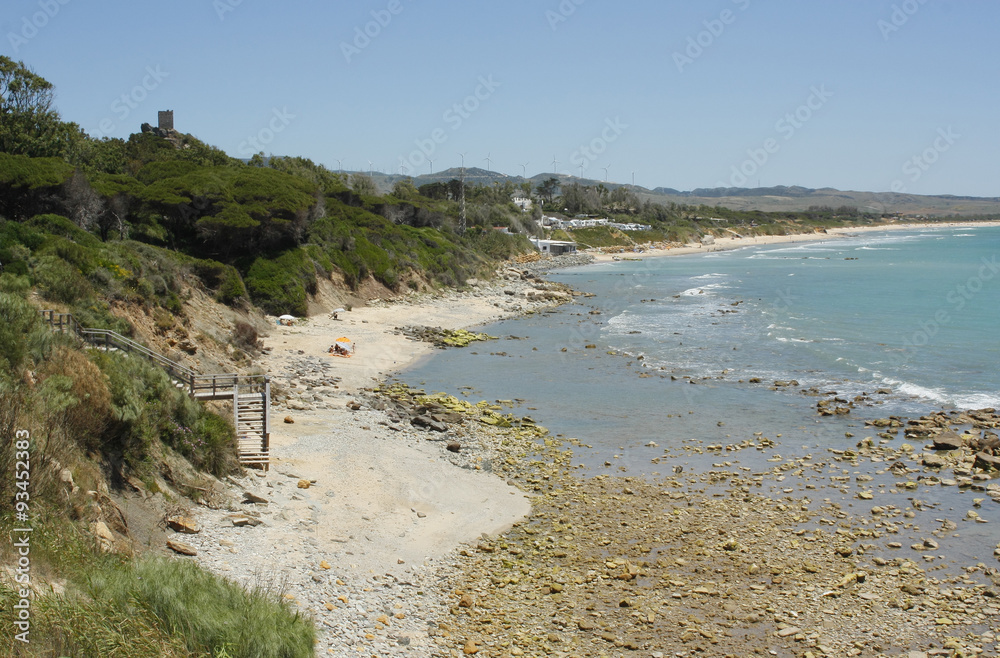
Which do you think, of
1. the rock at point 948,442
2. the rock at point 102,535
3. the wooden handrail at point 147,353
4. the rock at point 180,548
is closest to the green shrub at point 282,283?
the wooden handrail at point 147,353

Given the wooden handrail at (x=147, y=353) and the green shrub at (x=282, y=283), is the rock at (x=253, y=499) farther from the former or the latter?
the green shrub at (x=282, y=283)

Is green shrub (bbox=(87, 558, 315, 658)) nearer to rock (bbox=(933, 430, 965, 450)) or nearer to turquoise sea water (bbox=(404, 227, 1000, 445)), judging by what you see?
turquoise sea water (bbox=(404, 227, 1000, 445))

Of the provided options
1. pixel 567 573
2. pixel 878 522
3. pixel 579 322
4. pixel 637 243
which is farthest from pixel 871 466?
pixel 637 243

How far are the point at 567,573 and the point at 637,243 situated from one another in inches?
4443

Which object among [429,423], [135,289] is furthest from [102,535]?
[135,289]

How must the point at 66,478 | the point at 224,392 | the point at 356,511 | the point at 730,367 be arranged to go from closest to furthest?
the point at 66,478 < the point at 356,511 < the point at 224,392 < the point at 730,367

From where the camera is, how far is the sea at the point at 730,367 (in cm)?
2238

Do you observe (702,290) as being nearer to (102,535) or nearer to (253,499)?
(253,499)

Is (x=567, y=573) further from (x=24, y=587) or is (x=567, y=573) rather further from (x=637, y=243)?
(x=637, y=243)

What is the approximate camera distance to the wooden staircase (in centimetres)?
1667

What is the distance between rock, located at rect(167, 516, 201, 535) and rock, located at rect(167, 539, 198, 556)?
0.51 meters

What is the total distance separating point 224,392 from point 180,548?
6.44 metres

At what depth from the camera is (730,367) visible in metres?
32.2

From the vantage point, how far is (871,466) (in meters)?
19.6
